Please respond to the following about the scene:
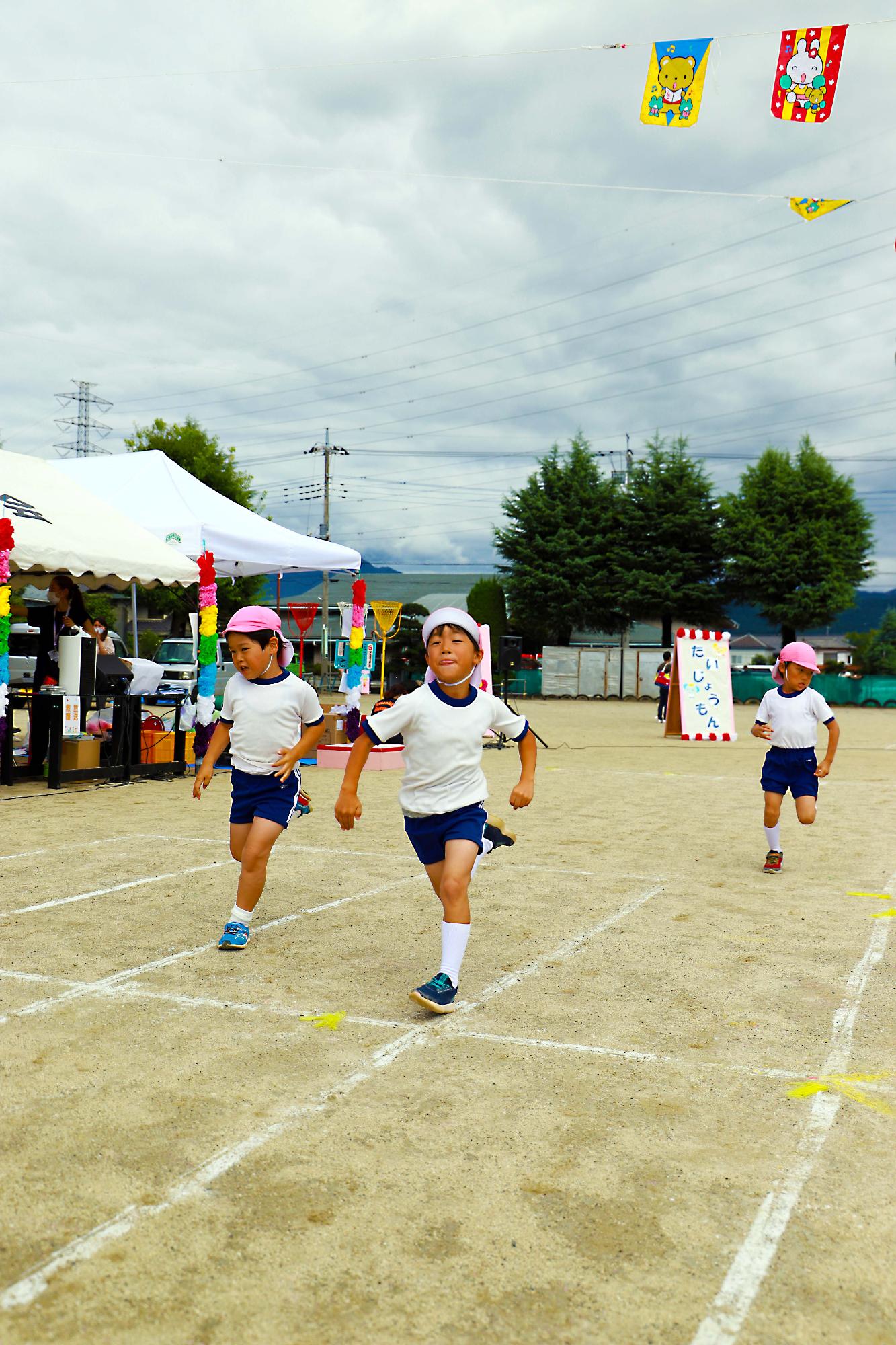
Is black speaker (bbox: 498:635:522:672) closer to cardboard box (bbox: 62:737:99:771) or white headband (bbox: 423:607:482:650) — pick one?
cardboard box (bbox: 62:737:99:771)

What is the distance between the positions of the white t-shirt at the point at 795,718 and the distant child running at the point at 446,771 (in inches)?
151

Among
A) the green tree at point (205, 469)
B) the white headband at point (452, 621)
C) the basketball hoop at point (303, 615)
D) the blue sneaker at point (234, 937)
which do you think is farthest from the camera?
the green tree at point (205, 469)

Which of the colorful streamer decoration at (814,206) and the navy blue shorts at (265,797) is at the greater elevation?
the colorful streamer decoration at (814,206)

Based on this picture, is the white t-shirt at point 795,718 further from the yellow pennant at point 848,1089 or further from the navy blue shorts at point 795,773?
the yellow pennant at point 848,1089

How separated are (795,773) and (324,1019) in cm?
503

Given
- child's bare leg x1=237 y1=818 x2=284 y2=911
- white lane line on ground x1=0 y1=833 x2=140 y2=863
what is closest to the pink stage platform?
white lane line on ground x1=0 y1=833 x2=140 y2=863

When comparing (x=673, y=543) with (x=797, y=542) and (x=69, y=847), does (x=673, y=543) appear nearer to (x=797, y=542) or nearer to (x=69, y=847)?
(x=797, y=542)

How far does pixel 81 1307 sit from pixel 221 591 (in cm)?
4283

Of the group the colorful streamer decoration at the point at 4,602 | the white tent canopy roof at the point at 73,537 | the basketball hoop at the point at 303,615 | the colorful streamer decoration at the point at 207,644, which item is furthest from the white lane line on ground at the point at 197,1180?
the basketball hoop at the point at 303,615

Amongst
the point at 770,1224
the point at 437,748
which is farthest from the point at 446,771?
the point at 770,1224

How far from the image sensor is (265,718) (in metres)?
5.91

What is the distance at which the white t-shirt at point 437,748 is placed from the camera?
5.00 m

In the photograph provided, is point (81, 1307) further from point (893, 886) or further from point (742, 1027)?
point (893, 886)

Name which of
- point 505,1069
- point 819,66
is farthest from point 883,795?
point 505,1069
